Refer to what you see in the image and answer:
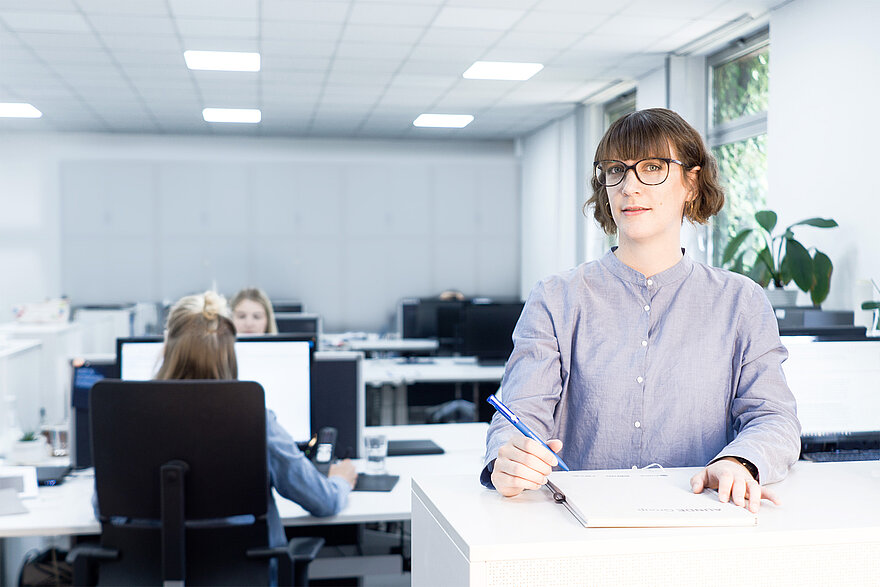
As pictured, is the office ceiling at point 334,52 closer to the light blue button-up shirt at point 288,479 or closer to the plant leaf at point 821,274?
the plant leaf at point 821,274

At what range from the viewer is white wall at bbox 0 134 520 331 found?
8.23 metres

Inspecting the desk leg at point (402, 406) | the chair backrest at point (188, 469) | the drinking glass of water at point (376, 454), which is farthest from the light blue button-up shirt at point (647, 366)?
the desk leg at point (402, 406)

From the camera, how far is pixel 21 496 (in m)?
2.31

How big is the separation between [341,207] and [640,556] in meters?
8.13

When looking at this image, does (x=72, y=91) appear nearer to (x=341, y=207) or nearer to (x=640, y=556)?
(x=341, y=207)

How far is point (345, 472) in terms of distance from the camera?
240 cm

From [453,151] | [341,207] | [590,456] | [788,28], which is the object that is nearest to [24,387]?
[590,456]

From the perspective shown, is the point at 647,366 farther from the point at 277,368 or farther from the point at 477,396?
the point at 477,396

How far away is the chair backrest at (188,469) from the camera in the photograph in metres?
1.77

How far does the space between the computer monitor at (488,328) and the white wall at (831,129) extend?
181cm

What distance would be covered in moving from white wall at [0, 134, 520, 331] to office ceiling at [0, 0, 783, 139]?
2.30 ft

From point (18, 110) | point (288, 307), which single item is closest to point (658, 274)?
point (288, 307)

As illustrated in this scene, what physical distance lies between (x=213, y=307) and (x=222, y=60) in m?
4.01

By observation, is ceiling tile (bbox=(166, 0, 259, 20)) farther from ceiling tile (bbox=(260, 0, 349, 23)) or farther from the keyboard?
the keyboard
